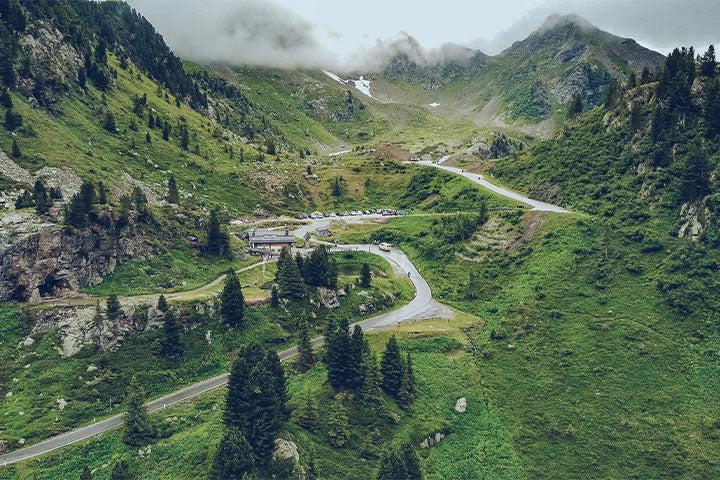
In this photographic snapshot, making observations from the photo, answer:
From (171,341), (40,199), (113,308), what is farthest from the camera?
(40,199)

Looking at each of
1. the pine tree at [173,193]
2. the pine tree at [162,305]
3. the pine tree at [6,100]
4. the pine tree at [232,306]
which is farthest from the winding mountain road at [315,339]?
the pine tree at [6,100]

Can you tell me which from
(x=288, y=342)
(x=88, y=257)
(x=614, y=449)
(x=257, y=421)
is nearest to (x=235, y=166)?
(x=88, y=257)

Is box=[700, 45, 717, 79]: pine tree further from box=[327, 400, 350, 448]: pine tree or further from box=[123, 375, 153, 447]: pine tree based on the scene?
box=[123, 375, 153, 447]: pine tree

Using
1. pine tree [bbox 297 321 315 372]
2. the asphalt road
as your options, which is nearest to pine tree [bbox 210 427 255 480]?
pine tree [bbox 297 321 315 372]

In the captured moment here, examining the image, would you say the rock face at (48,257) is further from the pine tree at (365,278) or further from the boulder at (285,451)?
the boulder at (285,451)

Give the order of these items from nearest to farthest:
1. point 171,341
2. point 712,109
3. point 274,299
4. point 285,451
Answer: point 285,451, point 171,341, point 274,299, point 712,109

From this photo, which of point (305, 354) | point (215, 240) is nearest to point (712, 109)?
point (305, 354)

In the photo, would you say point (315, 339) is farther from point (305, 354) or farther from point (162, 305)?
point (162, 305)
